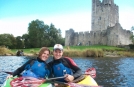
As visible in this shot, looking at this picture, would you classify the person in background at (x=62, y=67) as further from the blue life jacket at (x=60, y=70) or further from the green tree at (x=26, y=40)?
Answer: the green tree at (x=26, y=40)

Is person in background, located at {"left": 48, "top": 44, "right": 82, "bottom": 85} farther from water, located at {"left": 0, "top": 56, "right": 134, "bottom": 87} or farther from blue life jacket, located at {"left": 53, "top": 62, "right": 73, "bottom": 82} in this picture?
water, located at {"left": 0, "top": 56, "right": 134, "bottom": 87}

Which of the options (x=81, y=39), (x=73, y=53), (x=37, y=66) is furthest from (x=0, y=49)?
(x=37, y=66)

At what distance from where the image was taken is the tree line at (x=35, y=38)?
66.0 metres

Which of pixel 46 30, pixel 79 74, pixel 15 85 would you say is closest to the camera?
pixel 15 85

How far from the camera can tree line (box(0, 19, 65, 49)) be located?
66.0m

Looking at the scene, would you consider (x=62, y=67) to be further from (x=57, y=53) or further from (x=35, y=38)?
(x=35, y=38)

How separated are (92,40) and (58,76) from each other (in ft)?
172

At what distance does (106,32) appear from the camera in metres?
56.3

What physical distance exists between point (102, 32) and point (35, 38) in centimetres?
2086

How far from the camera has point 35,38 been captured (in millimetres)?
66375

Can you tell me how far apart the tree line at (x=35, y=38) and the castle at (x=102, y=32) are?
294 inches

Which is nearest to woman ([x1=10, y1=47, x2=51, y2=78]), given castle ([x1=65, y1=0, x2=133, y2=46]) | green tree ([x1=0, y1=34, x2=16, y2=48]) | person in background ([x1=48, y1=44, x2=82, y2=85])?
person in background ([x1=48, y1=44, x2=82, y2=85])

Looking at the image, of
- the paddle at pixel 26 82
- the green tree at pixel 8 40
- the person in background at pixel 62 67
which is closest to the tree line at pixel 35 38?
the green tree at pixel 8 40

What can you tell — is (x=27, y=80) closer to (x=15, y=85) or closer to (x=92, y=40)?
(x=15, y=85)
